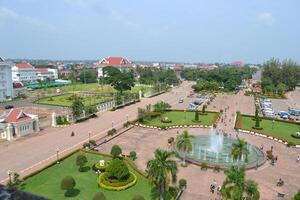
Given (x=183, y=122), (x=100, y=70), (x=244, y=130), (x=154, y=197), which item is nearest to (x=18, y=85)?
(x=100, y=70)

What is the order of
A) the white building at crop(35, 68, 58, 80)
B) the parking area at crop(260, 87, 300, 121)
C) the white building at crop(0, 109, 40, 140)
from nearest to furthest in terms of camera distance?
1. the white building at crop(0, 109, 40, 140)
2. the parking area at crop(260, 87, 300, 121)
3. the white building at crop(35, 68, 58, 80)

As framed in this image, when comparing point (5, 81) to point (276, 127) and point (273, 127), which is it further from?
point (276, 127)

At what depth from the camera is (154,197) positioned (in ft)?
82.1

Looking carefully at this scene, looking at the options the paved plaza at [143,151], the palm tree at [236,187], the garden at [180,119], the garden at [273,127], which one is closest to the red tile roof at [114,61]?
the garden at [180,119]

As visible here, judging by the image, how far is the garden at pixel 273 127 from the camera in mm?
46812

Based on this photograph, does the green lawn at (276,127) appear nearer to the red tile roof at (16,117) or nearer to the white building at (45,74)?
the red tile roof at (16,117)

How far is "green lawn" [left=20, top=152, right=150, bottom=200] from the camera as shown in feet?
83.7

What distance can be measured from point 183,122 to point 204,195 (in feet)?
99.1

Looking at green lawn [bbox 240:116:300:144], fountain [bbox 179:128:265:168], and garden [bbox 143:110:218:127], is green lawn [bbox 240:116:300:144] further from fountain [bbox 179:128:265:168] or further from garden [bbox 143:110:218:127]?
fountain [bbox 179:128:265:168]

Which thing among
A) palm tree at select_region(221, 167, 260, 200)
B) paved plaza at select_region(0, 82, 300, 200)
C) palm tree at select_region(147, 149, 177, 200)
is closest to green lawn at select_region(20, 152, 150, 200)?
paved plaza at select_region(0, 82, 300, 200)

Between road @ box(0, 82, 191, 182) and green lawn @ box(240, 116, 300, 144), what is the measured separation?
23.5 metres

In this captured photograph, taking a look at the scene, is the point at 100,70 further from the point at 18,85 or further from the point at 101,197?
Result: the point at 101,197

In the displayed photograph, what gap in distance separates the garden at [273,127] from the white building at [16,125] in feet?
117

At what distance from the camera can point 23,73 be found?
426ft
